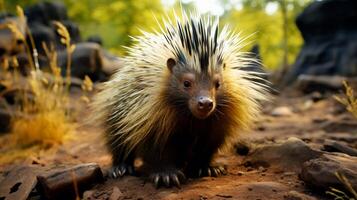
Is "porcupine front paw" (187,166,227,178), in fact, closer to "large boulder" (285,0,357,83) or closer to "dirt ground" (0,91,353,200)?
"dirt ground" (0,91,353,200)

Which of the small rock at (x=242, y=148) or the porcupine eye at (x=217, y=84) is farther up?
the porcupine eye at (x=217, y=84)

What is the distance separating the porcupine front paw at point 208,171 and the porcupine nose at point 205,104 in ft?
3.26

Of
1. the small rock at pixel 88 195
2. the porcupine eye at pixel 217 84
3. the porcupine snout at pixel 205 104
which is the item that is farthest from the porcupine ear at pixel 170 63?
the small rock at pixel 88 195

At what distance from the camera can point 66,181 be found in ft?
13.2

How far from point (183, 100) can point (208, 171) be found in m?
0.86

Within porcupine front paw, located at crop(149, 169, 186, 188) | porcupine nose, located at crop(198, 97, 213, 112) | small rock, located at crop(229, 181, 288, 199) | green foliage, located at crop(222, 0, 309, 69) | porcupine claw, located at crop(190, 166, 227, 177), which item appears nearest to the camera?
small rock, located at crop(229, 181, 288, 199)

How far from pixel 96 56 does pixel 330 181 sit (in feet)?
33.7

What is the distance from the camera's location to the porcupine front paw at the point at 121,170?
15.5 ft

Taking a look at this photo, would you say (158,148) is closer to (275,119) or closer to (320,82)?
(275,119)

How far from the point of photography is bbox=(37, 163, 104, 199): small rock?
400 centimetres

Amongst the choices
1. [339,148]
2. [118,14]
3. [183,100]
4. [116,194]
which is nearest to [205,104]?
[183,100]

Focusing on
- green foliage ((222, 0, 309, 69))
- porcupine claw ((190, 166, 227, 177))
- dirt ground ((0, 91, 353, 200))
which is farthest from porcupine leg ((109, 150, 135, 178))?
green foliage ((222, 0, 309, 69))

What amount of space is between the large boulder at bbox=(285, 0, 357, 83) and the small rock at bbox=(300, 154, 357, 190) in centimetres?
1007

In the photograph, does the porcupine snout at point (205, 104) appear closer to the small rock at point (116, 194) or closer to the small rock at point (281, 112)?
the small rock at point (116, 194)
